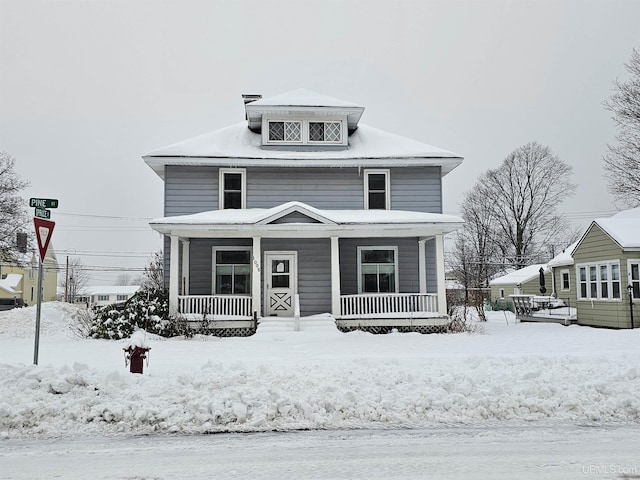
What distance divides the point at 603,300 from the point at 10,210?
2534 centimetres

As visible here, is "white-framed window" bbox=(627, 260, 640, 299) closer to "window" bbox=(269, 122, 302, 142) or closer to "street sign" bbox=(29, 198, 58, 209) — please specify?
"window" bbox=(269, 122, 302, 142)

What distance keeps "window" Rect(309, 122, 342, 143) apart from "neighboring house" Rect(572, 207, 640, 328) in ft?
33.8

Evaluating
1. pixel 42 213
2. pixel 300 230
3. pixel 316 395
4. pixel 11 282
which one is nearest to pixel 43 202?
pixel 42 213

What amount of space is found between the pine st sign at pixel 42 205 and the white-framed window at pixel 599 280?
17.9m

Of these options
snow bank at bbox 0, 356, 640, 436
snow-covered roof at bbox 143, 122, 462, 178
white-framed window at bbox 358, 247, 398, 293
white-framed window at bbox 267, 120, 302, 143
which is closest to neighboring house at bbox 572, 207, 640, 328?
snow-covered roof at bbox 143, 122, 462, 178

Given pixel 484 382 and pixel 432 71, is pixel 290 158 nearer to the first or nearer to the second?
pixel 484 382

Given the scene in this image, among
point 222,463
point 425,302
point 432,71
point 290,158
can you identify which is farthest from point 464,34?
Answer: point 222,463

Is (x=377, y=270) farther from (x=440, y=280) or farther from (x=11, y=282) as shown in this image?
(x=11, y=282)

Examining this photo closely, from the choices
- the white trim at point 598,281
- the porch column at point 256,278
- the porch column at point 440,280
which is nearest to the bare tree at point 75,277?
the porch column at point 256,278

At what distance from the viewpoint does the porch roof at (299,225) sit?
53.8ft

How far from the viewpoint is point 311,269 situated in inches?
741

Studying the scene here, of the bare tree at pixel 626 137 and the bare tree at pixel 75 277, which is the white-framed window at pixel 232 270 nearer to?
the bare tree at pixel 626 137

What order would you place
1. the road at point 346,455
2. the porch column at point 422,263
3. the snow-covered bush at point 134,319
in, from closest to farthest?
the road at point 346,455 < the snow-covered bush at point 134,319 < the porch column at point 422,263

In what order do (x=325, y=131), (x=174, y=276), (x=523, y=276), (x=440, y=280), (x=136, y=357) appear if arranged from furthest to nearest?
(x=523, y=276) → (x=325, y=131) → (x=440, y=280) → (x=174, y=276) → (x=136, y=357)
